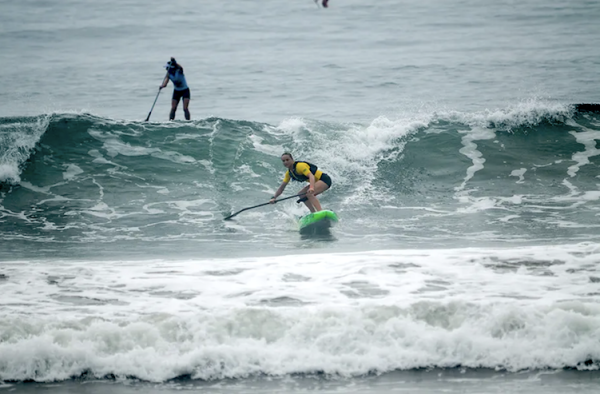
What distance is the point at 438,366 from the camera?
5.93 metres

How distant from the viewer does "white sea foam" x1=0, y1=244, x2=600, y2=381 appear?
19.5 ft

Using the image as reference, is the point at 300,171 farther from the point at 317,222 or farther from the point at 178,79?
the point at 178,79

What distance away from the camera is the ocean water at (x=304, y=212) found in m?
5.96

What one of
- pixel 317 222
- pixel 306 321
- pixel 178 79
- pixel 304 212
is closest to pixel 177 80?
pixel 178 79

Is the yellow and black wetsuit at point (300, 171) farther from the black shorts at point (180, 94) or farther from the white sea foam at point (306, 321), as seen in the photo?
the black shorts at point (180, 94)

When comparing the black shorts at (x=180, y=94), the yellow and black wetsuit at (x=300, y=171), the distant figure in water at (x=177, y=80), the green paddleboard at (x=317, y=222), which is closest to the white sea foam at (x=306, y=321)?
the green paddleboard at (x=317, y=222)

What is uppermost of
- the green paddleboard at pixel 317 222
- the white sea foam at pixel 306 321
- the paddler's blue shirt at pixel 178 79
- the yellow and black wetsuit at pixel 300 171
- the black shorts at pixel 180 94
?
the paddler's blue shirt at pixel 178 79

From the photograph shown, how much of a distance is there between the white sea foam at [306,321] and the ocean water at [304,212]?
0.02m

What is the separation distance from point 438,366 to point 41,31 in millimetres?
32026

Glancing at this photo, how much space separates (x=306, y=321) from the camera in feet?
20.9

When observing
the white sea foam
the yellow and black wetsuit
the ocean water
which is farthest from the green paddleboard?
the white sea foam

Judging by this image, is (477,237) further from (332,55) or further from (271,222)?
(332,55)

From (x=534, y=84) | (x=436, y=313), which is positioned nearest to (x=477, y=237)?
(x=436, y=313)

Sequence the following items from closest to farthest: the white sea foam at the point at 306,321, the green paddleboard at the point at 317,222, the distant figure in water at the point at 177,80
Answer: the white sea foam at the point at 306,321
the green paddleboard at the point at 317,222
the distant figure in water at the point at 177,80
